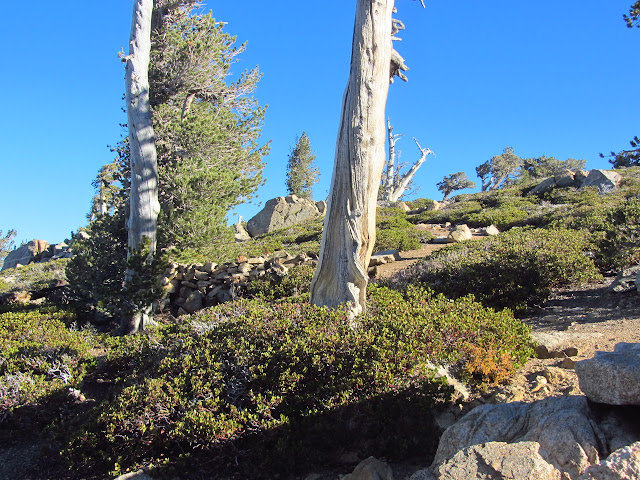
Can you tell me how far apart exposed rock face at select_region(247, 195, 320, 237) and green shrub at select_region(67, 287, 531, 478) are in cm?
2458

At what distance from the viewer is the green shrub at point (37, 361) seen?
19.8ft

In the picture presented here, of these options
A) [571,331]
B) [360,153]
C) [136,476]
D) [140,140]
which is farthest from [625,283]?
[140,140]

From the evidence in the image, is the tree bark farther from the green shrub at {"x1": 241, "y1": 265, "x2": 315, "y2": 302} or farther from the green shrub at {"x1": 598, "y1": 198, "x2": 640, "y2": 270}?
the green shrub at {"x1": 598, "y1": 198, "x2": 640, "y2": 270}

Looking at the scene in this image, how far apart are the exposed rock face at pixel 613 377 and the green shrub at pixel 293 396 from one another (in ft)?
4.83

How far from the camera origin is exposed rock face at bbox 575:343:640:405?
2809mm

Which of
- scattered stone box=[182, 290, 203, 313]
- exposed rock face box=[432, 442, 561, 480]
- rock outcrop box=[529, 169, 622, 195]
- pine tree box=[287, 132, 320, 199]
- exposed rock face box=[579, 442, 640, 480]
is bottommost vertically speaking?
exposed rock face box=[432, 442, 561, 480]

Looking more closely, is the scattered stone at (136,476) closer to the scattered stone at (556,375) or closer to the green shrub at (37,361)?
the green shrub at (37,361)

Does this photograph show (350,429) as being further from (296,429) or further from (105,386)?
(105,386)

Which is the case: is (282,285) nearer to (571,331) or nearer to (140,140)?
(140,140)

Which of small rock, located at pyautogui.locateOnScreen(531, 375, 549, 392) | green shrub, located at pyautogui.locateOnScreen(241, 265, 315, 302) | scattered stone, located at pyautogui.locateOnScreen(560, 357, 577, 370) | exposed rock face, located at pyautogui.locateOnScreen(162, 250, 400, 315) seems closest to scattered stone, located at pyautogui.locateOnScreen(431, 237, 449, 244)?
exposed rock face, located at pyautogui.locateOnScreen(162, 250, 400, 315)

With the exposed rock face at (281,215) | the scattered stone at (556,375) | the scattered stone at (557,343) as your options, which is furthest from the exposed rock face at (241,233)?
the scattered stone at (556,375)

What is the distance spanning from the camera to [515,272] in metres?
8.13

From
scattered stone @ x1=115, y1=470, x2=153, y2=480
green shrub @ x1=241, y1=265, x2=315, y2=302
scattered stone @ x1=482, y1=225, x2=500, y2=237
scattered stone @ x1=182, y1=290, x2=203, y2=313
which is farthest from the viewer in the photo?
scattered stone @ x1=482, y1=225, x2=500, y2=237

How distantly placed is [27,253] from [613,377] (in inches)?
1595
